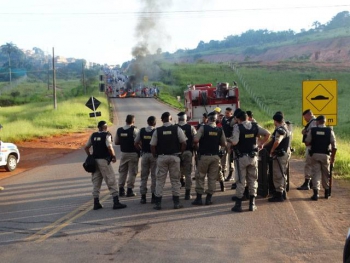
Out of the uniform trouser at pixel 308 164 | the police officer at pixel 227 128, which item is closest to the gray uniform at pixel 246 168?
the uniform trouser at pixel 308 164

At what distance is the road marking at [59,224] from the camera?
26.9 feet

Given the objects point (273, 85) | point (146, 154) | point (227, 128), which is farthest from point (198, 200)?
point (273, 85)

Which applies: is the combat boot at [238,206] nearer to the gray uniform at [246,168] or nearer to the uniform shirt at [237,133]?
the gray uniform at [246,168]

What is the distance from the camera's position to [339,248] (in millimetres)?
7301

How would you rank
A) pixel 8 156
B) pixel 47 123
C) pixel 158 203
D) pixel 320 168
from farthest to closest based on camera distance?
pixel 47 123
pixel 8 156
pixel 320 168
pixel 158 203

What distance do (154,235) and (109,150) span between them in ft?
8.93

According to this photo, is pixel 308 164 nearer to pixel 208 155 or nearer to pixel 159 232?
pixel 208 155

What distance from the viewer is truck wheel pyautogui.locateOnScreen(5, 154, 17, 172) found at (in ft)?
57.3

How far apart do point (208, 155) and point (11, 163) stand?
964cm

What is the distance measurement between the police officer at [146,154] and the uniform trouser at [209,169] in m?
1.11

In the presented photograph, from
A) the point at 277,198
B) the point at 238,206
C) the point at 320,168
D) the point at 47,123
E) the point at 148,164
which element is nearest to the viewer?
the point at 238,206

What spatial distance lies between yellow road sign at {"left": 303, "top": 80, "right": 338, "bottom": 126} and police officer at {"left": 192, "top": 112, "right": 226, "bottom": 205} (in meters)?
3.94

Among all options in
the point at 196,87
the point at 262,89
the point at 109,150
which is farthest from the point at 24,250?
the point at 262,89

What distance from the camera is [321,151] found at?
10828mm
